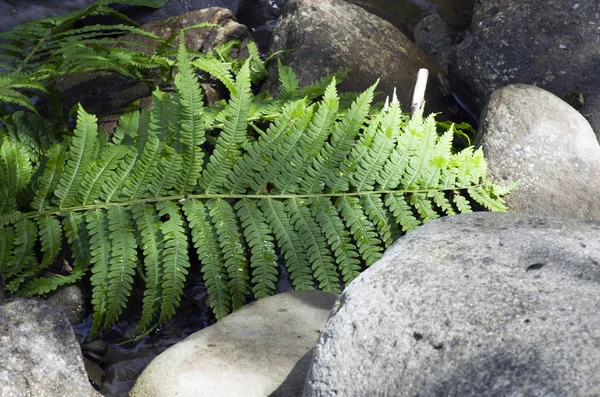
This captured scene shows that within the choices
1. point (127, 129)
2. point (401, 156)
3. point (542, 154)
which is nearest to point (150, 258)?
point (127, 129)

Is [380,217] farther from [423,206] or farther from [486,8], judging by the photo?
[486,8]

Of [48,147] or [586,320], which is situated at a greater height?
[586,320]

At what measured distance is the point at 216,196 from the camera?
3.59 meters

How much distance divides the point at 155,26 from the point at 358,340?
4.06 meters

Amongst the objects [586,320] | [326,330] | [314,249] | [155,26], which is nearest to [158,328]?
[314,249]

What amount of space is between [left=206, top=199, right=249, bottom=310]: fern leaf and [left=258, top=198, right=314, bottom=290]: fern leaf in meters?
0.18

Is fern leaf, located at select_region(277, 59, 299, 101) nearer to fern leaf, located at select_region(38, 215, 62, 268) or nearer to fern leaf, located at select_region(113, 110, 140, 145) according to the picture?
fern leaf, located at select_region(113, 110, 140, 145)

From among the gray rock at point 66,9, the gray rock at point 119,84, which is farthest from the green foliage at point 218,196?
the gray rock at point 66,9

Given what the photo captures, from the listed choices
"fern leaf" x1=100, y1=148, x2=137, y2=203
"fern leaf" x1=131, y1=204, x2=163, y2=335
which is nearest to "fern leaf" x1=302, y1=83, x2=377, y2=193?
"fern leaf" x1=131, y1=204, x2=163, y2=335

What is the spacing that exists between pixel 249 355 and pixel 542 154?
7.11 feet

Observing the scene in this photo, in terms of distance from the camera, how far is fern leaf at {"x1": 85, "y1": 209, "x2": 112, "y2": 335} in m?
3.22

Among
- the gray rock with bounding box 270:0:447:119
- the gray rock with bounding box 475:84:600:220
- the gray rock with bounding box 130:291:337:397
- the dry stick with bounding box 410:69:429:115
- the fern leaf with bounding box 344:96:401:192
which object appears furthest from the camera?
the gray rock with bounding box 270:0:447:119

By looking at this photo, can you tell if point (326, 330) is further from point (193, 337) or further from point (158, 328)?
point (158, 328)

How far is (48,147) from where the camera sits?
3.85 m
